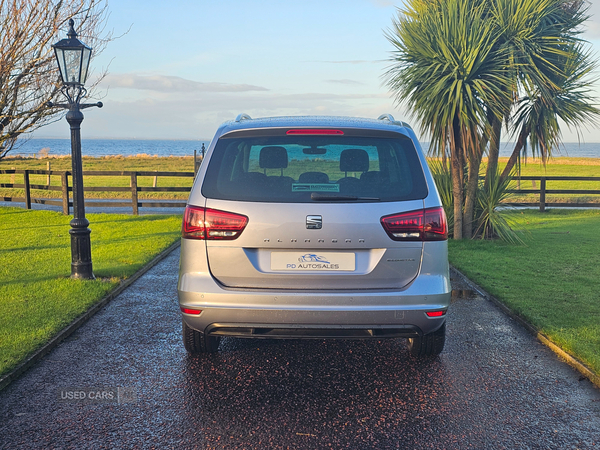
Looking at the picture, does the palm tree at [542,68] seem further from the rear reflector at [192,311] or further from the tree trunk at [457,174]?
the rear reflector at [192,311]

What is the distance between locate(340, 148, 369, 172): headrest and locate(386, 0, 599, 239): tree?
246 inches

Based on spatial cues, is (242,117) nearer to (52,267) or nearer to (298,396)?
(298,396)

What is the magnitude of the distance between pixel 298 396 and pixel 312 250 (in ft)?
3.23

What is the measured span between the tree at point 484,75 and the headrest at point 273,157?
21.4ft

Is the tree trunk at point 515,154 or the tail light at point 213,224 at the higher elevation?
the tree trunk at point 515,154

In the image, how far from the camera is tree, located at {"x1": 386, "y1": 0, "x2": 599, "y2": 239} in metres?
10.1

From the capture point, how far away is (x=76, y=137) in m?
7.47

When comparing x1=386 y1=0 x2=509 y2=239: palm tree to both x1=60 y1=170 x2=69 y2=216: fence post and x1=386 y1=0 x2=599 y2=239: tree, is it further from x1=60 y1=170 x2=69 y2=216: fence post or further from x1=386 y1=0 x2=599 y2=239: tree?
x1=60 y1=170 x2=69 y2=216: fence post

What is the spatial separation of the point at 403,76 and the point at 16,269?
755 cm

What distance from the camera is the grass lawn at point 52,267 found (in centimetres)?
510

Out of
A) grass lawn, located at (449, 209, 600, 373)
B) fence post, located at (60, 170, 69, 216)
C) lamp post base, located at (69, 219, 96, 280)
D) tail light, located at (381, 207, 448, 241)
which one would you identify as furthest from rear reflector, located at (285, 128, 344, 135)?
fence post, located at (60, 170, 69, 216)

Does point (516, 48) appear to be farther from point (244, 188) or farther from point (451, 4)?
point (244, 188)

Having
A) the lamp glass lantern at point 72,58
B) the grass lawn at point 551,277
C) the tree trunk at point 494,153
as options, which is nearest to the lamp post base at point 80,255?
the lamp glass lantern at point 72,58

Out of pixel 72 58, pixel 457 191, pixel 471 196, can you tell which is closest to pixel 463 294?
pixel 457 191
